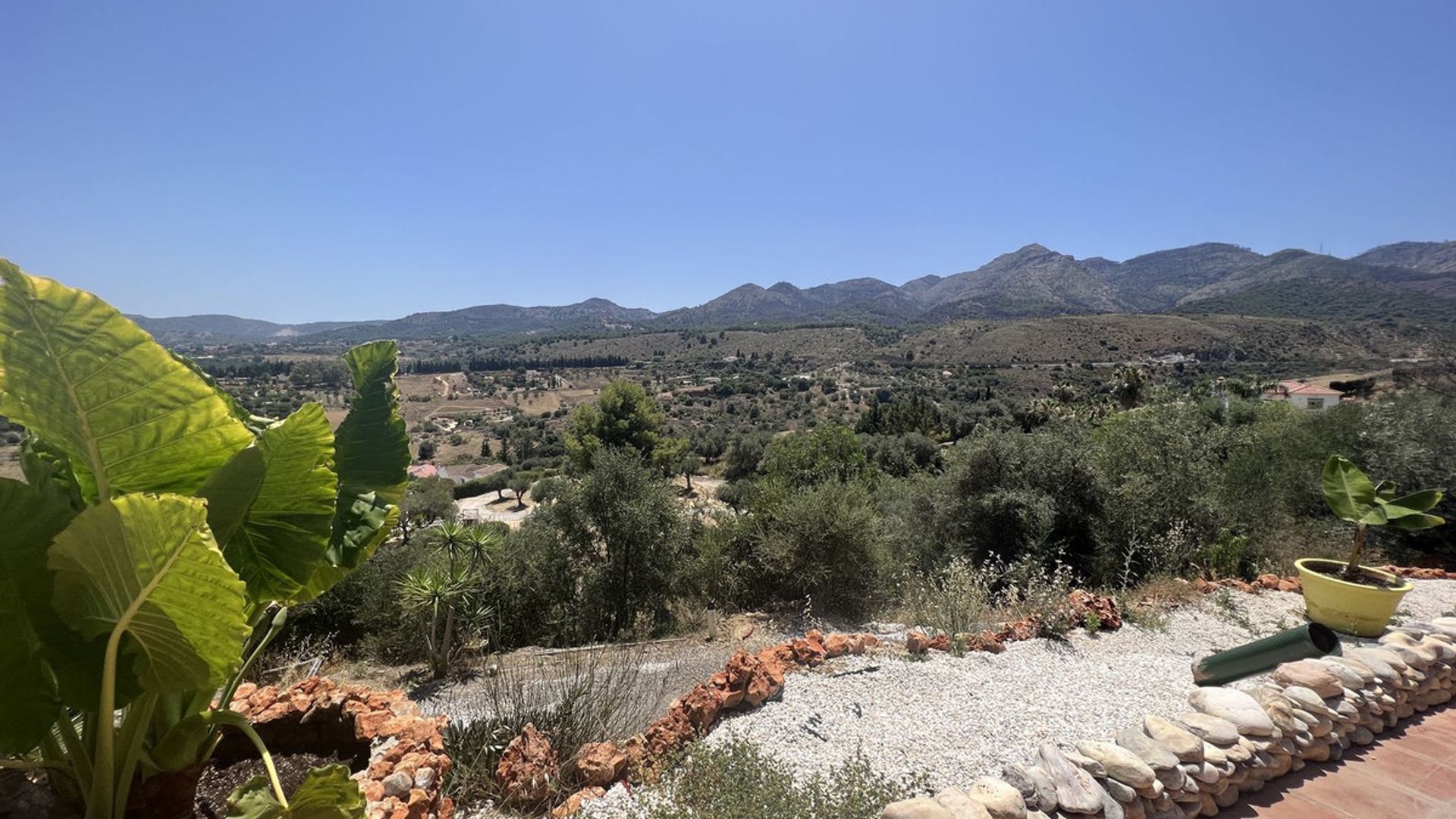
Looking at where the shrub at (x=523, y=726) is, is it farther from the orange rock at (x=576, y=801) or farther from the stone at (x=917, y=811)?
the stone at (x=917, y=811)

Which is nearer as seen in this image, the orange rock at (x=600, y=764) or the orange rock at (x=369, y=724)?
the orange rock at (x=369, y=724)

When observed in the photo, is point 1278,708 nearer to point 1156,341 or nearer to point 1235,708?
point 1235,708

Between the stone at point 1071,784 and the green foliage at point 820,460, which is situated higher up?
the stone at point 1071,784

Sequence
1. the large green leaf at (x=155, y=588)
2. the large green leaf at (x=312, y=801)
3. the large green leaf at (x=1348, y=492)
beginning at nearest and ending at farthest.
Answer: the large green leaf at (x=155, y=588) → the large green leaf at (x=312, y=801) → the large green leaf at (x=1348, y=492)

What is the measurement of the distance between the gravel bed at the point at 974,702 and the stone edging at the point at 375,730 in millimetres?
893

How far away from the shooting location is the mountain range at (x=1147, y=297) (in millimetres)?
88438

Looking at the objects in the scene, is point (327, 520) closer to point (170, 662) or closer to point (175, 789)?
point (170, 662)

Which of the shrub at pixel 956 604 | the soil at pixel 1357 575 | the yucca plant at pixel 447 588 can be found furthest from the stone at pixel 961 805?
the yucca plant at pixel 447 588

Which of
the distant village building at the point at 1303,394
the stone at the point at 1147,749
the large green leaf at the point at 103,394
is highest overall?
the large green leaf at the point at 103,394

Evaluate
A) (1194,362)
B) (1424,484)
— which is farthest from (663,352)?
(1424,484)

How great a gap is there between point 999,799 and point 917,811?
1.61 ft

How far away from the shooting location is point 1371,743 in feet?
13.6

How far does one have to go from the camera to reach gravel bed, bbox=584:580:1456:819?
3732mm

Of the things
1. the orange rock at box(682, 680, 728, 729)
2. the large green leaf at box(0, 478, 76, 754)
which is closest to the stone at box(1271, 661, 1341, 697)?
the orange rock at box(682, 680, 728, 729)
